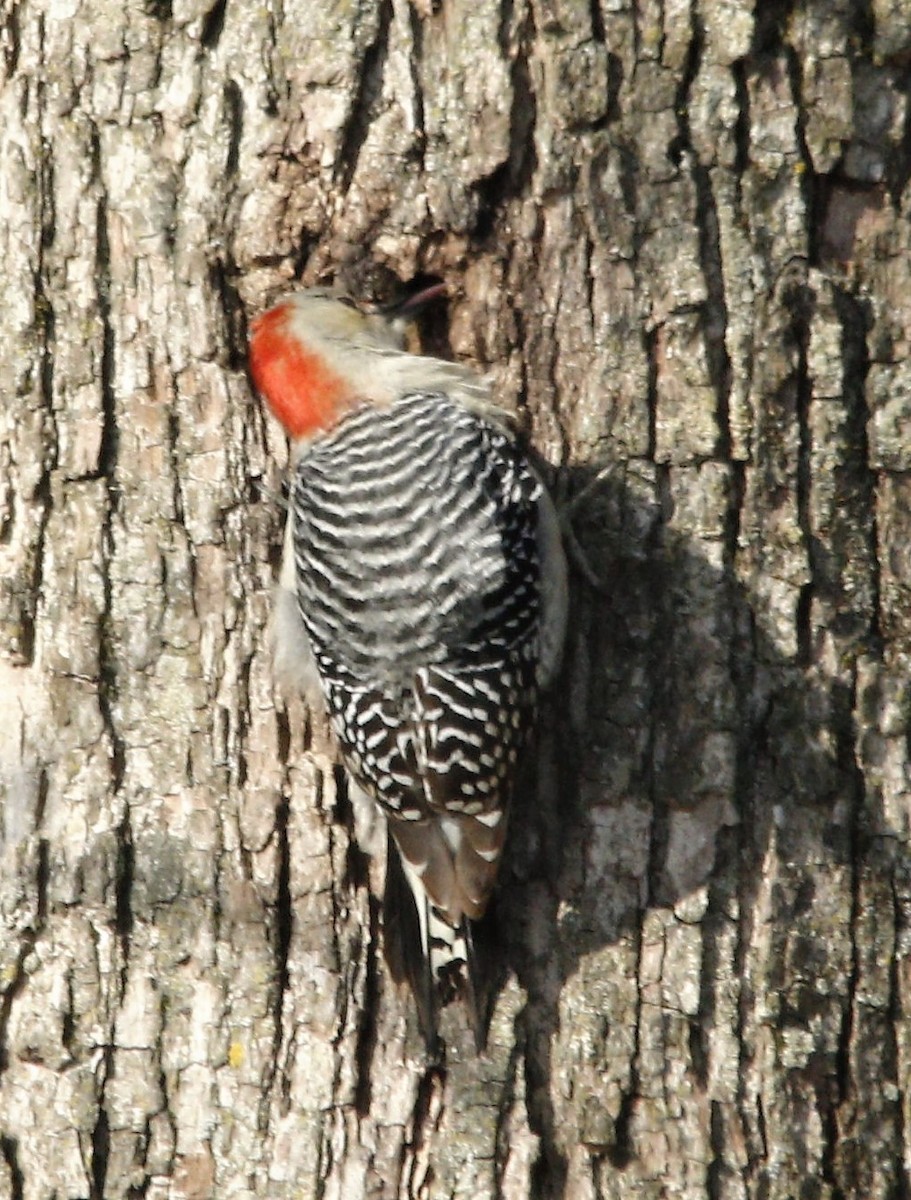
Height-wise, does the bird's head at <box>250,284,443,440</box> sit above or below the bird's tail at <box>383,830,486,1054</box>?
above

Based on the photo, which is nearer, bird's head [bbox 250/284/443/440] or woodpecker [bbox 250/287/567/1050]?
woodpecker [bbox 250/287/567/1050]

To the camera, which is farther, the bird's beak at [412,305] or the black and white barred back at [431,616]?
the bird's beak at [412,305]

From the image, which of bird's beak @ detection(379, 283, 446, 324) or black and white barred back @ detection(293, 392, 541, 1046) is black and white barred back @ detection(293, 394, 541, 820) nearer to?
black and white barred back @ detection(293, 392, 541, 1046)

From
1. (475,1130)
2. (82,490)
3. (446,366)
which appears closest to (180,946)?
(475,1130)

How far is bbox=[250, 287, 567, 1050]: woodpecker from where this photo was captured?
3420 mm

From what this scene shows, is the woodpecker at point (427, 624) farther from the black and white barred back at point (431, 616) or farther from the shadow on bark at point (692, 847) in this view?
the shadow on bark at point (692, 847)

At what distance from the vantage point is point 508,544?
357cm

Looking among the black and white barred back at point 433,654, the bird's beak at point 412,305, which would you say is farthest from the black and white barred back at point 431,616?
the bird's beak at point 412,305

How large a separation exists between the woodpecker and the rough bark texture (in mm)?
108

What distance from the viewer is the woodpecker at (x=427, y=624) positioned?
11.2 ft

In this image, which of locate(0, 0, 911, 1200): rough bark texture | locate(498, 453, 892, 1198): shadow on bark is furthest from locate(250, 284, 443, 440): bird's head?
locate(498, 453, 892, 1198): shadow on bark

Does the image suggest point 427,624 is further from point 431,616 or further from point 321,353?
point 321,353

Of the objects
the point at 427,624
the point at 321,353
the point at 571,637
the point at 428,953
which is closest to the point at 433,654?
the point at 427,624

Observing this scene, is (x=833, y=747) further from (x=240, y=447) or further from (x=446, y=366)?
(x=240, y=447)
